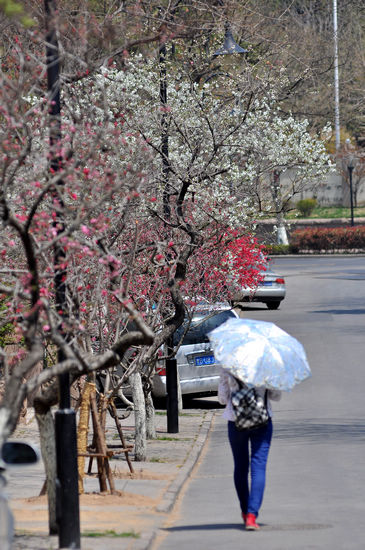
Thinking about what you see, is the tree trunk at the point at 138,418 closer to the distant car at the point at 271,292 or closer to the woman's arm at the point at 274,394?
the woman's arm at the point at 274,394

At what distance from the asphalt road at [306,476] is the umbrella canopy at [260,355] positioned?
1261mm

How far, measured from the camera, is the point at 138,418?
13109 mm

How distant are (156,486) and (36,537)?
3.14 m

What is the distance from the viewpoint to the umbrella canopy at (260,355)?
27.5ft

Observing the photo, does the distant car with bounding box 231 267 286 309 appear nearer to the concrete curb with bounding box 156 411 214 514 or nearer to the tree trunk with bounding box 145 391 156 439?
the concrete curb with bounding box 156 411 214 514

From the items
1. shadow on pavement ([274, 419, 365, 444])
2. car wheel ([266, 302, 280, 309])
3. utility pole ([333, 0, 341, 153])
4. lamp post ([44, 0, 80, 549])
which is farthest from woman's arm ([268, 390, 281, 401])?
utility pole ([333, 0, 341, 153])

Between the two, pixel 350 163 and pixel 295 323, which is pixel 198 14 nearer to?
pixel 295 323

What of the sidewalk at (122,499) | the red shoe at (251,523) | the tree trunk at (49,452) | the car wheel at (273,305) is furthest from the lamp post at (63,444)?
the car wheel at (273,305)

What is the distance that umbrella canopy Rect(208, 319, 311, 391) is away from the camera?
27.5 feet

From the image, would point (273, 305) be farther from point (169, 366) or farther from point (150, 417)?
point (150, 417)

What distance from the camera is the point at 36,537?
8422 millimetres

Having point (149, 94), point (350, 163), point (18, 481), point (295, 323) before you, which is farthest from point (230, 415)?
point (350, 163)

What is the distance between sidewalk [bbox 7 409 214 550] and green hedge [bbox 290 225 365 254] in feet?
163

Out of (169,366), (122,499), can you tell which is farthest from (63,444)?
(169,366)
